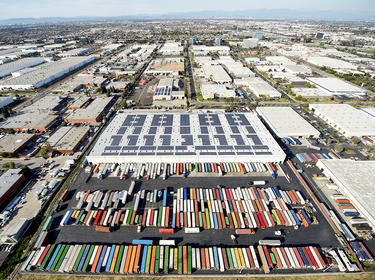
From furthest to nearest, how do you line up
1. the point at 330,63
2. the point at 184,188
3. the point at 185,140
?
the point at 330,63, the point at 185,140, the point at 184,188

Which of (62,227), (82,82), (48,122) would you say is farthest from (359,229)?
(82,82)

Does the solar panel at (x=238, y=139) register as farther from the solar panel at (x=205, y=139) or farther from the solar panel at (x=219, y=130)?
the solar panel at (x=205, y=139)

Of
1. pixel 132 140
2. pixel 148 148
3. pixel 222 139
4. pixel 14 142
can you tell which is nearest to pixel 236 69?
pixel 222 139

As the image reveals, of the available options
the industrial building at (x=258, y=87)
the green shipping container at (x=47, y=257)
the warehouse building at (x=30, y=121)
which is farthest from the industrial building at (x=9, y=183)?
the industrial building at (x=258, y=87)

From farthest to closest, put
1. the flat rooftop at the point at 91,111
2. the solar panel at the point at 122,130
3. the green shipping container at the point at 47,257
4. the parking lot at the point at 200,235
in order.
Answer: the flat rooftop at the point at 91,111 < the solar panel at the point at 122,130 < the parking lot at the point at 200,235 < the green shipping container at the point at 47,257

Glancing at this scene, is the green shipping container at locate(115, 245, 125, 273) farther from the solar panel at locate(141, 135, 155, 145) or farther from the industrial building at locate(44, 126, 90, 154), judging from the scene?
the industrial building at locate(44, 126, 90, 154)

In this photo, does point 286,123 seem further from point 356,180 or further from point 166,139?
point 166,139

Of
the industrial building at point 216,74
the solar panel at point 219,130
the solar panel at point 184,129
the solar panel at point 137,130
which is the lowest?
the solar panel at point 219,130
